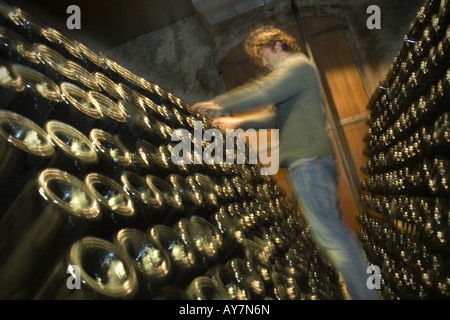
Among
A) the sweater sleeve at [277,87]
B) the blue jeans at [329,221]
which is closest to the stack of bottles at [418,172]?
the blue jeans at [329,221]

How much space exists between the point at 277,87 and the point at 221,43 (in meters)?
4.01

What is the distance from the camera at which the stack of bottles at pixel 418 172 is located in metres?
1.69

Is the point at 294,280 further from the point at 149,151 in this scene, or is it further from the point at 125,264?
the point at 125,264

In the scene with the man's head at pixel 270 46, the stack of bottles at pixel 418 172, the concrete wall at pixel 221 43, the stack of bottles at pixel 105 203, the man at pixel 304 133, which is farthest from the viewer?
the concrete wall at pixel 221 43

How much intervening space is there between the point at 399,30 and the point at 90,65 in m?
4.66

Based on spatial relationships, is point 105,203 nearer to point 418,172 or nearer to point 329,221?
point 329,221

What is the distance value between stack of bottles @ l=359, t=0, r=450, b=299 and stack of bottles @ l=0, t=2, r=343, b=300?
0.48m

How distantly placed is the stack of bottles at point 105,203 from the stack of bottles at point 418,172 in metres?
0.48

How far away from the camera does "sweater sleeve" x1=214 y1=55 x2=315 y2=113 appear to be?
2088 mm

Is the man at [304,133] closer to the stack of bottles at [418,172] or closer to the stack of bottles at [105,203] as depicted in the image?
the stack of bottles at [105,203]

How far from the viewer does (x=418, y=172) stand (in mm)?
2041

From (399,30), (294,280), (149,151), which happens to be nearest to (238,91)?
(149,151)

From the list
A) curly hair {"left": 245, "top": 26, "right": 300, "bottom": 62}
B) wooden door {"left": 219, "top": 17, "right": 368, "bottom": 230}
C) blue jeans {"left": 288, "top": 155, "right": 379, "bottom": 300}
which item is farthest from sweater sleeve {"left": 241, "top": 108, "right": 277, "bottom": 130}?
wooden door {"left": 219, "top": 17, "right": 368, "bottom": 230}

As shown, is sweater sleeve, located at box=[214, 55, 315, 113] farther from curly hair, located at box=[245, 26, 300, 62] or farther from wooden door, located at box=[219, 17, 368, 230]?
wooden door, located at box=[219, 17, 368, 230]
